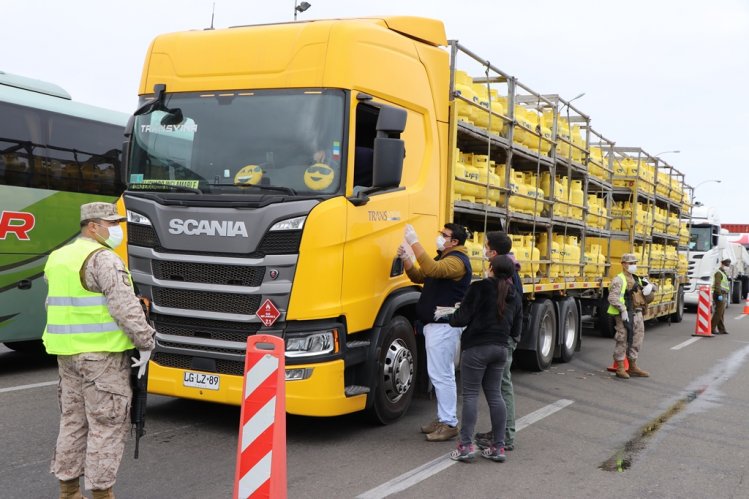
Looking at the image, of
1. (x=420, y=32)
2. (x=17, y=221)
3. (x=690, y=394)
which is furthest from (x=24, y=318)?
(x=690, y=394)

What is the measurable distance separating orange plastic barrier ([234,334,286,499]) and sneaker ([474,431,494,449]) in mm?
2345

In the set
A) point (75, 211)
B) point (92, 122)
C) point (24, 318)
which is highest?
point (92, 122)

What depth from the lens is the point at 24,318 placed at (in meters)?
9.11

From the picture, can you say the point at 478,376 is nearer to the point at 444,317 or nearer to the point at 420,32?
the point at 444,317

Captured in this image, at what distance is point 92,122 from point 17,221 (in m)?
2.01

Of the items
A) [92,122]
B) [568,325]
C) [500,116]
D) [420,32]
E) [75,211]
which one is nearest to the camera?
[420,32]

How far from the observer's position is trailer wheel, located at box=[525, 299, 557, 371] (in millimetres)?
10102

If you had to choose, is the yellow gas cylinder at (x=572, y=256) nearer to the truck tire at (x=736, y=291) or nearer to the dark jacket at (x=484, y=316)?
Answer: the dark jacket at (x=484, y=316)

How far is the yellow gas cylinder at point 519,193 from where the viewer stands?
367 inches

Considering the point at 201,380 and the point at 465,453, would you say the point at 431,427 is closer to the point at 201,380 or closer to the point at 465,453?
the point at 465,453

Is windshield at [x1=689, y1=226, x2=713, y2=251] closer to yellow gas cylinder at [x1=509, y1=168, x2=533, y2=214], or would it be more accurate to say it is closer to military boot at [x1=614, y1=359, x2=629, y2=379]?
military boot at [x1=614, y1=359, x2=629, y2=379]

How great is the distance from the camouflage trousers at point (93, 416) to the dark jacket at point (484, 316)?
271cm

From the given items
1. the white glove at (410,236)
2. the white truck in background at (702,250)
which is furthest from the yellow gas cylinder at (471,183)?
the white truck in background at (702,250)

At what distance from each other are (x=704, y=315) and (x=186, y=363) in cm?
1393
